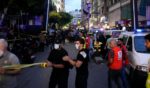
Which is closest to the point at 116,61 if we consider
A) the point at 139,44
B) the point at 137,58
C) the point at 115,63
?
the point at 115,63

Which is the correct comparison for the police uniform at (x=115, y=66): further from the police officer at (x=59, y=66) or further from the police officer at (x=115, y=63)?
the police officer at (x=59, y=66)

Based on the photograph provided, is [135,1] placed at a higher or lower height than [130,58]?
higher

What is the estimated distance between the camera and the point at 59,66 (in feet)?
37.6

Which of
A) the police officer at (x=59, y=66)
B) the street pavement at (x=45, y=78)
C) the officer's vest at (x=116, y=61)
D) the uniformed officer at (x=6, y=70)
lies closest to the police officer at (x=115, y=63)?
the officer's vest at (x=116, y=61)

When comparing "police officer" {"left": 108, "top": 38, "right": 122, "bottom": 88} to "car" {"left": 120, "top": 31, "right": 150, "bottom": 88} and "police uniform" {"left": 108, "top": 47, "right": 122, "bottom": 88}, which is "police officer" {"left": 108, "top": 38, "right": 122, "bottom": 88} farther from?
"car" {"left": 120, "top": 31, "right": 150, "bottom": 88}

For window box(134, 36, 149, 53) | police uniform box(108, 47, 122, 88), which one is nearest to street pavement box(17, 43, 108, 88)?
window box(134, 36, 149, 53)

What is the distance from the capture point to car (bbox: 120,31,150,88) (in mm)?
14711

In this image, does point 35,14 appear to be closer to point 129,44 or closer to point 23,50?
point 23,50

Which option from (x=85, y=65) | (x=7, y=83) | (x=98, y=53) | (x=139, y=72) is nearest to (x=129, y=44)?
(x=139, y=72)

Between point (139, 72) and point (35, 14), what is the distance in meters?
29.5

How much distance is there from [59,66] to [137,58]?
4.51 meters

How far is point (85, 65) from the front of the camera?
1144cm

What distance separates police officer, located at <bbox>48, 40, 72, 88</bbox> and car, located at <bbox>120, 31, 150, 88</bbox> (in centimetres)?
303

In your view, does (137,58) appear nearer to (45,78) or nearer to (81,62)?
(81,62)
